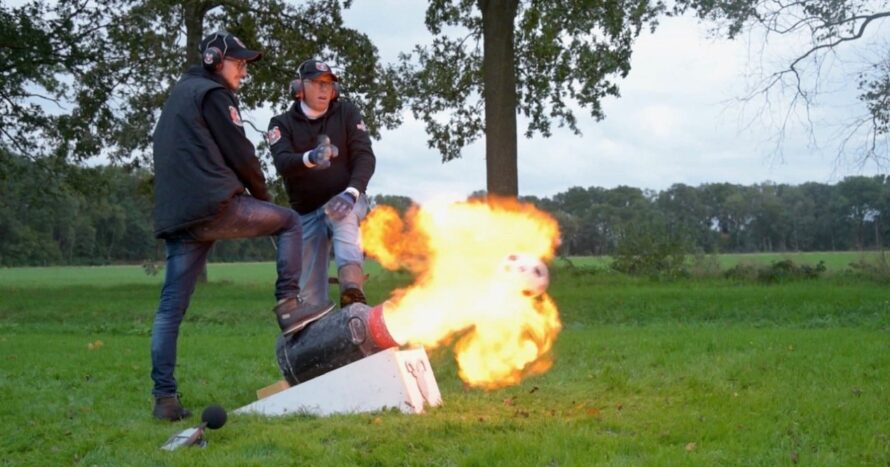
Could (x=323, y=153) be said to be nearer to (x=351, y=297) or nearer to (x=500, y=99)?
(x=351, y=297)

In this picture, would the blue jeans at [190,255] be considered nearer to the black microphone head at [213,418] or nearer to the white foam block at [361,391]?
the white foam block at [361,391]

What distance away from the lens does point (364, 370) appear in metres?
6.16

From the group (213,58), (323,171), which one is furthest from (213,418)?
(323,171)

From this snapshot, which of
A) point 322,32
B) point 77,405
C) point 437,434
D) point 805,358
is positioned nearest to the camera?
point 437,434

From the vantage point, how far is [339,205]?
7.15 m

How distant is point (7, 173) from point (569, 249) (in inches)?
804

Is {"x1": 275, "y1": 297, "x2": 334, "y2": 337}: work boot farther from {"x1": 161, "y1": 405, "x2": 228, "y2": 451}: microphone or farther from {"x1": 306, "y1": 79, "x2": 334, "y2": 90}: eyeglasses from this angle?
{"x1": 306, "y1": 79, "x2": 334, "y2": 90}: eyeglasses

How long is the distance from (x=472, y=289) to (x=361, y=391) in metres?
1.33

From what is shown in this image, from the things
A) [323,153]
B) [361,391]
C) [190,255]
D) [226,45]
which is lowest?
[361,391]

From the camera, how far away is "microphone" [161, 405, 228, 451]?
5.01 metres

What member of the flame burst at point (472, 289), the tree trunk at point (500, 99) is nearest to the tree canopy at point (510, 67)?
the tree trunk at point (500, 99)

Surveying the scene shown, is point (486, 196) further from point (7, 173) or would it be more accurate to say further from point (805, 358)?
point (7, 173)

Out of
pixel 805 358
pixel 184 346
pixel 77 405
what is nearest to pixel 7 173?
pixel 184 346

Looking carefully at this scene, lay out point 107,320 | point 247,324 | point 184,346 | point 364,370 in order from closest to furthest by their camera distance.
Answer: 1. point 364,370
2. point 184,346
3. point 247,324
4. point 107,320
